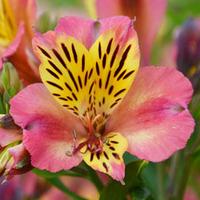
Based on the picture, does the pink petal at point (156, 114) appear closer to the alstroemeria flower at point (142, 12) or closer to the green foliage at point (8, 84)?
the green foliage at point (8, 84)

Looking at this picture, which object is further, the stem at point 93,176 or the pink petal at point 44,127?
the stem at point 93,176

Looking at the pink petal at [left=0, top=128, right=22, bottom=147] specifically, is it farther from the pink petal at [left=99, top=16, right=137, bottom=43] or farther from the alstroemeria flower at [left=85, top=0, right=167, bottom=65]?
the alstroemeria flower at [left=85, top=0, right=167, bottom=65]

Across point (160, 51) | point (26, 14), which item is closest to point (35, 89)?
point (26, 14)

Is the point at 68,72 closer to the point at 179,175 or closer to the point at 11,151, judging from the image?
the point at 11,151

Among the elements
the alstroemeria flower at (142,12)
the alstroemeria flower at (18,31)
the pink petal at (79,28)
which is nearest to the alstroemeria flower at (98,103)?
the pink petal at (79,28)

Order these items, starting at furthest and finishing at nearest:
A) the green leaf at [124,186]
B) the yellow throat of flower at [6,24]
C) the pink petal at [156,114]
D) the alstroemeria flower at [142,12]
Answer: the alstroemeria flower at [142,12]
the yellow throat of flower at [6,24]
the green leaf at [124,186]
the pink petal at [156,114]

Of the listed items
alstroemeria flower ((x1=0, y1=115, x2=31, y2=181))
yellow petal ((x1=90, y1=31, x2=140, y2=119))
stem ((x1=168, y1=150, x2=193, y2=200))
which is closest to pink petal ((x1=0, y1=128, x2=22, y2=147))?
alstroemeria flower ((x1=0, y1=115, x2=31, y2=181))

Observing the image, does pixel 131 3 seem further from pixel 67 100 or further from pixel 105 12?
pixel 67 100
